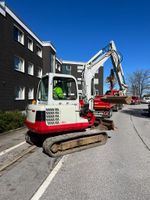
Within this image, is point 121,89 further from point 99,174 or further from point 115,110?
point 115,110

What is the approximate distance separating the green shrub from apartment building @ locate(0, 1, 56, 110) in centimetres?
631

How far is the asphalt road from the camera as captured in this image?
4.24 meters

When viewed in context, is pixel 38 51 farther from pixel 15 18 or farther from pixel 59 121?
pixel 59 121

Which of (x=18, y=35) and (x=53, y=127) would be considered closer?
(x=53, y=127)

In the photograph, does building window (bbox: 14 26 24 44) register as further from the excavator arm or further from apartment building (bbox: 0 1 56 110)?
the excavator arm

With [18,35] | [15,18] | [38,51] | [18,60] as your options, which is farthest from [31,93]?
[15,18]

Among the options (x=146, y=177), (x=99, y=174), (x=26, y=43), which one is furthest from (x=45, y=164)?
(x=26, y=43)

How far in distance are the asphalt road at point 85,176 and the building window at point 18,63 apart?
15.4m

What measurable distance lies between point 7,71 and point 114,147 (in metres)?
13.5

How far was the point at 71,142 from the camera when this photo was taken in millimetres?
7152

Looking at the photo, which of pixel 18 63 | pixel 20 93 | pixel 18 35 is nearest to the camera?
pixel 18 35

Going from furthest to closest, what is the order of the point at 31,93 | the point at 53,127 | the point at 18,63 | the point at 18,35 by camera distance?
the point at 31,93 < the point at 18,63 < the point at 18,35 < the point at 53,127

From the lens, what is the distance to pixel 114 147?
26.1 ft

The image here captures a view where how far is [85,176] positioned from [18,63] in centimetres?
1852
